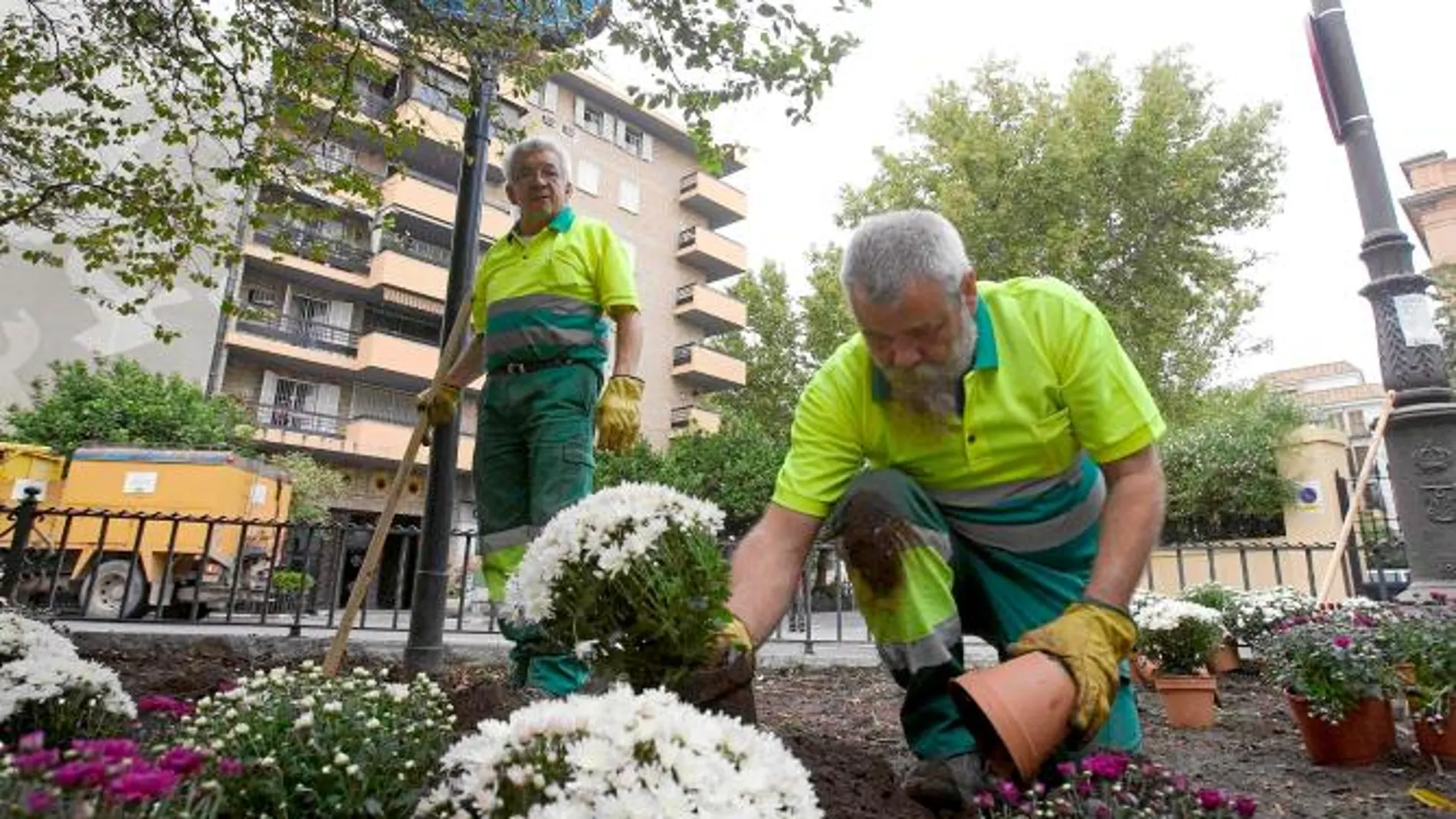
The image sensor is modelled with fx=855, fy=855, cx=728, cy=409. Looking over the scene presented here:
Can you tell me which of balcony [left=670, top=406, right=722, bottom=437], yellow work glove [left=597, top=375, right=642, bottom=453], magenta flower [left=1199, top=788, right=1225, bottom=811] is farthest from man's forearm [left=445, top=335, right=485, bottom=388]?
balcony [left=670, top=406, right=722, bottom=437]

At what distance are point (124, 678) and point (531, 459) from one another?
205cm

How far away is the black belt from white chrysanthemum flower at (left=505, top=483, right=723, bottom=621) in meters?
1.57

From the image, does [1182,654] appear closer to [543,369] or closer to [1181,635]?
[1181,635]

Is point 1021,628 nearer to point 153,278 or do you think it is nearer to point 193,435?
point 153,278

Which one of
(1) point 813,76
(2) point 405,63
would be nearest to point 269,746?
(1) point 813,76

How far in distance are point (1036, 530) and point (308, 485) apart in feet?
65.1

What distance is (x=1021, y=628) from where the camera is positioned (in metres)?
2.37

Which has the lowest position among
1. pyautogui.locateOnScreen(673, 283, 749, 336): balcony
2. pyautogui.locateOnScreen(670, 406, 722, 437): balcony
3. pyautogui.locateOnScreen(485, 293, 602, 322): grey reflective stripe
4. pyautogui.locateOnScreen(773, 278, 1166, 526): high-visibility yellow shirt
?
pyautogui.locateOnScreen(773, 278, 1166, 526): high-visibility yellow shirt

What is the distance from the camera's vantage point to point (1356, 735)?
327 cm

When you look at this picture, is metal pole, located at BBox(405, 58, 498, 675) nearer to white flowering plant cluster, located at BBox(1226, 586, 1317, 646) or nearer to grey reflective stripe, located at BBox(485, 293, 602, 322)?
grey reflective stripe, located at BBox(485, 293, 602, 322)

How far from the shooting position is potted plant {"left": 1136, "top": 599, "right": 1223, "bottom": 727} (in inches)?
165

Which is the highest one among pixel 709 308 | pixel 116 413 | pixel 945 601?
pixel 709 308

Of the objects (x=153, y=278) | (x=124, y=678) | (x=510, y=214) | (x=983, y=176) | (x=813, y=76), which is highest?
(x=510, y=214)

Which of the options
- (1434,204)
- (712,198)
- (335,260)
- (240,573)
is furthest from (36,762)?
(1434,204)
